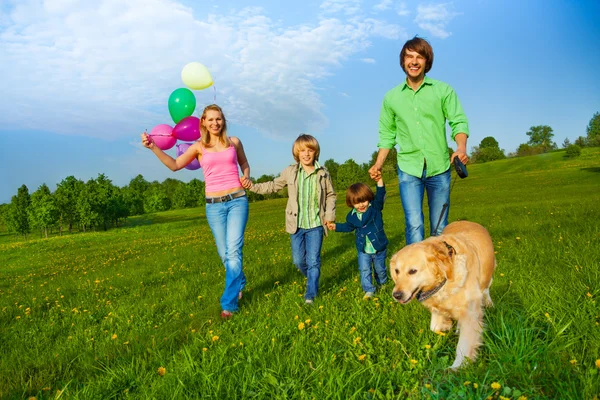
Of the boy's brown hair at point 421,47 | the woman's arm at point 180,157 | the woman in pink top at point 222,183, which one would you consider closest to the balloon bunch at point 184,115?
the woman's arm at point 180,157

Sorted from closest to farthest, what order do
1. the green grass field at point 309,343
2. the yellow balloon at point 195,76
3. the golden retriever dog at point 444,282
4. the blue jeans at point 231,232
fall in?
the green grass field at point 309,343 < the golden retriever dog at point 444,282 < the blue jeans at point 231,232 < the yellow balloon at point 195,76

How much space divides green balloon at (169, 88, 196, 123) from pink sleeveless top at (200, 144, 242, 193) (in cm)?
157

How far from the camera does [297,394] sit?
2566 millimetres

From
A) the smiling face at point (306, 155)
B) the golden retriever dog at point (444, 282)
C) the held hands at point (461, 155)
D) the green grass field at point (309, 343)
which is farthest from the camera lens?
the smiling face at point (306, 155)

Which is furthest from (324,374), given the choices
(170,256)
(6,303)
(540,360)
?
(170,256)

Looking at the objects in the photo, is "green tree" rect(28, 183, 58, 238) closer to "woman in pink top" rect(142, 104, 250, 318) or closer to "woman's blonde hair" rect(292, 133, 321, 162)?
"woman in pink top" rect(142, 104, 250, 318)

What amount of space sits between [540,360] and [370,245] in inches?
112

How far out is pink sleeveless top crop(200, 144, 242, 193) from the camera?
5.20m

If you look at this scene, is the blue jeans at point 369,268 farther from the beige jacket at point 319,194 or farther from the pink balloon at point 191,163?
the pink balloon at point 191,163

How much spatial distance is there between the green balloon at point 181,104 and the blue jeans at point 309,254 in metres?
2.92

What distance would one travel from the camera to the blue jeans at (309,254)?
17.5 feet

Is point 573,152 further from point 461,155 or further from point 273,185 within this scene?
point 273,185

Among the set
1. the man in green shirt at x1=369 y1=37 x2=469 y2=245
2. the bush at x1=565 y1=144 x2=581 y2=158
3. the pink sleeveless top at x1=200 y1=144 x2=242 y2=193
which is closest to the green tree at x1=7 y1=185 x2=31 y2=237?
the pink sleeveless top at x1=200 y1=144 x2=242 y2=193

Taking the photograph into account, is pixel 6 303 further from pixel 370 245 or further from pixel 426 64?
pixel 426 64
